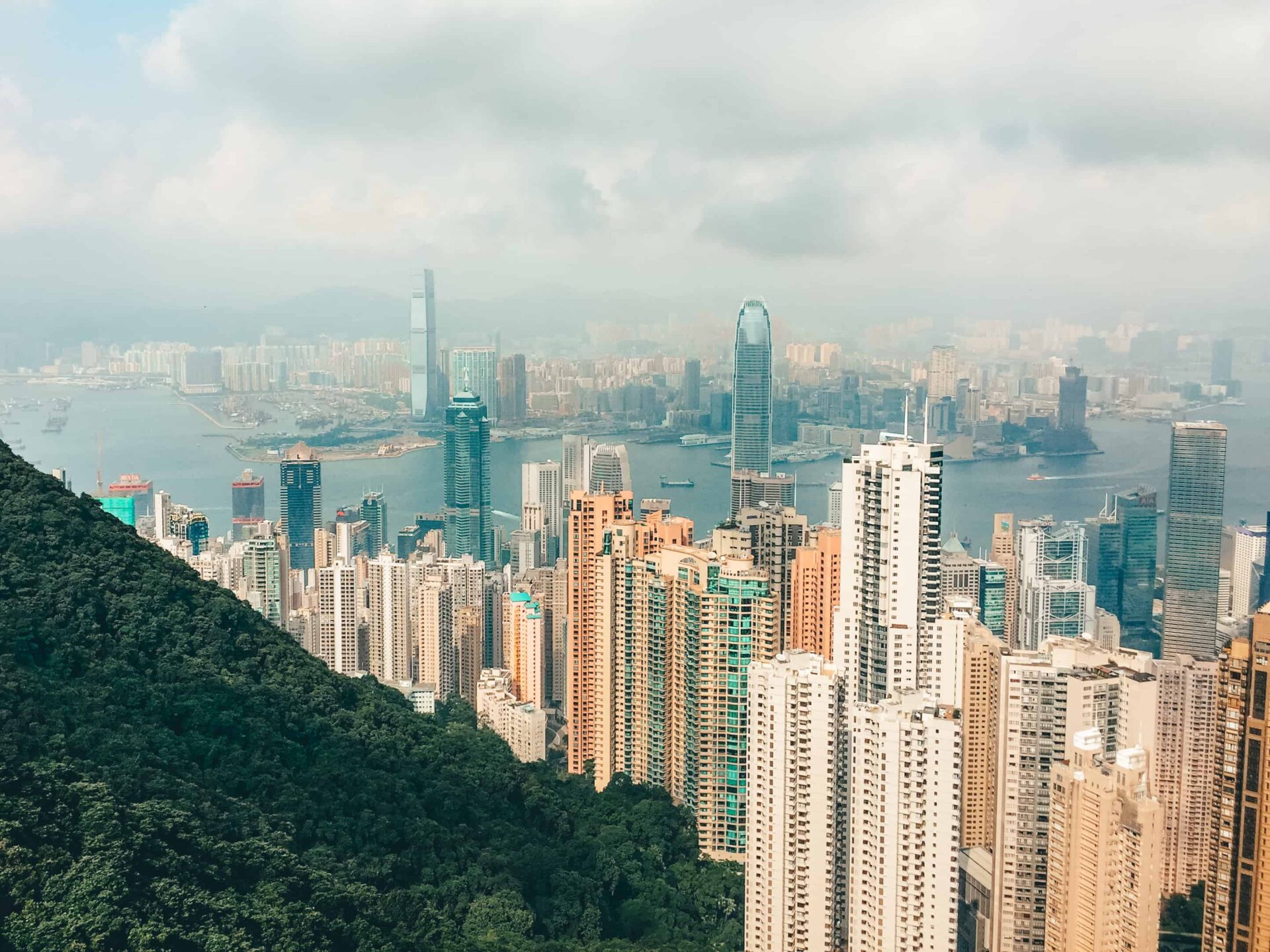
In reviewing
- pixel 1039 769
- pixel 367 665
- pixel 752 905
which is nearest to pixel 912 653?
pixel 1039 769

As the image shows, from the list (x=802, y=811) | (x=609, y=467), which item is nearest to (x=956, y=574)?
(x=802, y=811)

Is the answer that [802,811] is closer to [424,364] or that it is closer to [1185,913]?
[1185,913]

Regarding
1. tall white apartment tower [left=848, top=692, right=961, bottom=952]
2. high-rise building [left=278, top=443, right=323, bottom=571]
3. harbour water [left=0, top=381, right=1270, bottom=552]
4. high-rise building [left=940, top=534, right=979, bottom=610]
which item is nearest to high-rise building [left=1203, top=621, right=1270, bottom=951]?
tall white apartment tower [left=848, top=692, right=961, bottom=952]

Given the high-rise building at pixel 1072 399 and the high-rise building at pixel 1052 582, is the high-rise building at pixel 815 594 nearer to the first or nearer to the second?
the high-rise building at pixel 1052 582

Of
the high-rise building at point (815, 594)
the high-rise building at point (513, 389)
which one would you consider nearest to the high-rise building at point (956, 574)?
the high-rise building at point (815, 594)

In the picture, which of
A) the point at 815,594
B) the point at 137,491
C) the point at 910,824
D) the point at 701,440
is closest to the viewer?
the point at 910,824

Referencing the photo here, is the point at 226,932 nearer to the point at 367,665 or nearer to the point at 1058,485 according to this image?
the point at 367,665
